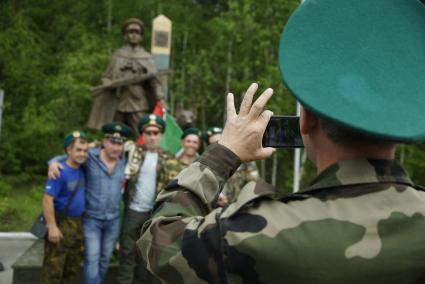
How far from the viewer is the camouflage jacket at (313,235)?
126cm

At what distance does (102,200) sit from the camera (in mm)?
5613

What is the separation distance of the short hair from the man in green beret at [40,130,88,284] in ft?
13.8

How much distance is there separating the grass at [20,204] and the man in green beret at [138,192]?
9.81ft

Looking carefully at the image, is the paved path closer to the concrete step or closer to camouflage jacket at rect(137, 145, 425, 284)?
the concrete step

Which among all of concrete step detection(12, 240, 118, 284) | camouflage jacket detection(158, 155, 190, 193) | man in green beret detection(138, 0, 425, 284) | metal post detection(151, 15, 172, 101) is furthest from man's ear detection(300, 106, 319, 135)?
metal post detection(151, 15, 172, 101)

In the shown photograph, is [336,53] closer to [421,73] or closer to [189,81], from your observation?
[421,73]

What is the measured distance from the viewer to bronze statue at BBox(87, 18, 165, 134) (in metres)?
9.22

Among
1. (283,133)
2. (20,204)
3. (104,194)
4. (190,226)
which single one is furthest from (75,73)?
(190,226)

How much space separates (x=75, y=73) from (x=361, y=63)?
52.8 feet

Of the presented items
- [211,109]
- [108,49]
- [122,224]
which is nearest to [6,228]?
[122,224]

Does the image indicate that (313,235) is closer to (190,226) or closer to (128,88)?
(190,226)

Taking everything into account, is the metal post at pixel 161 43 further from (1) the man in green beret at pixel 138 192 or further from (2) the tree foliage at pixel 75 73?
(1) the man in green beret at pixel 138 192

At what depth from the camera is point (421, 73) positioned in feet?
4.36

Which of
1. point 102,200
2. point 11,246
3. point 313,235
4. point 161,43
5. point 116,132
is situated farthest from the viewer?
point 161,43
